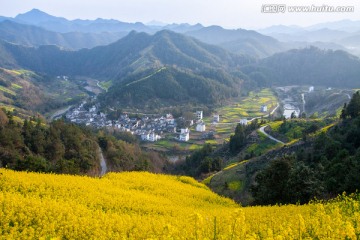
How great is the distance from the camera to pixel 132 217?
49.2ft

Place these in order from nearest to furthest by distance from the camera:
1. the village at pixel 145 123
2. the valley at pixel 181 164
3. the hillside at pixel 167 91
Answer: the valley at pixel 181 164 < the village at pixel 145 123 < the hillside at pixel 167 91

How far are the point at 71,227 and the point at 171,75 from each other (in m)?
152

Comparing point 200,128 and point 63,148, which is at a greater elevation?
point 63,148

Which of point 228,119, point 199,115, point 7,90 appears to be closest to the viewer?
point 228,119

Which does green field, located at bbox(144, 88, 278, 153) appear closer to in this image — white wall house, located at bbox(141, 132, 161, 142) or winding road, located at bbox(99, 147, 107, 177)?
white wall house, located at bbox(141, 132, 161, 142)

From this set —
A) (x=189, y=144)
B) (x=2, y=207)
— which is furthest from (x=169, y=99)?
(x=2, y=207)

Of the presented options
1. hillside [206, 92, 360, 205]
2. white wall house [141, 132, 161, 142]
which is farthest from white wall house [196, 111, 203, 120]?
hillside [206, 92, 360, 205]

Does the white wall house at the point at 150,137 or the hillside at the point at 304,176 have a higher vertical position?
the hillside at the point at 304,176

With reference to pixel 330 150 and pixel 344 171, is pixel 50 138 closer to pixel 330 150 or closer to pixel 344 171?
pixel 330 150

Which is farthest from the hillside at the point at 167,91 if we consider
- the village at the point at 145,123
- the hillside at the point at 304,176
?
the hillside at the point at 304,176

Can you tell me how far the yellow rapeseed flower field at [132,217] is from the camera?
821 centimetres

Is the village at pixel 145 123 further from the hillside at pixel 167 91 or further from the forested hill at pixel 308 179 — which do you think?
the forested hill at pixel 308 179

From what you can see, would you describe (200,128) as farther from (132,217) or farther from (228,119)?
(132,217)

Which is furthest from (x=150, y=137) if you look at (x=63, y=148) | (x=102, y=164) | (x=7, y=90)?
(x=7, y=90)
